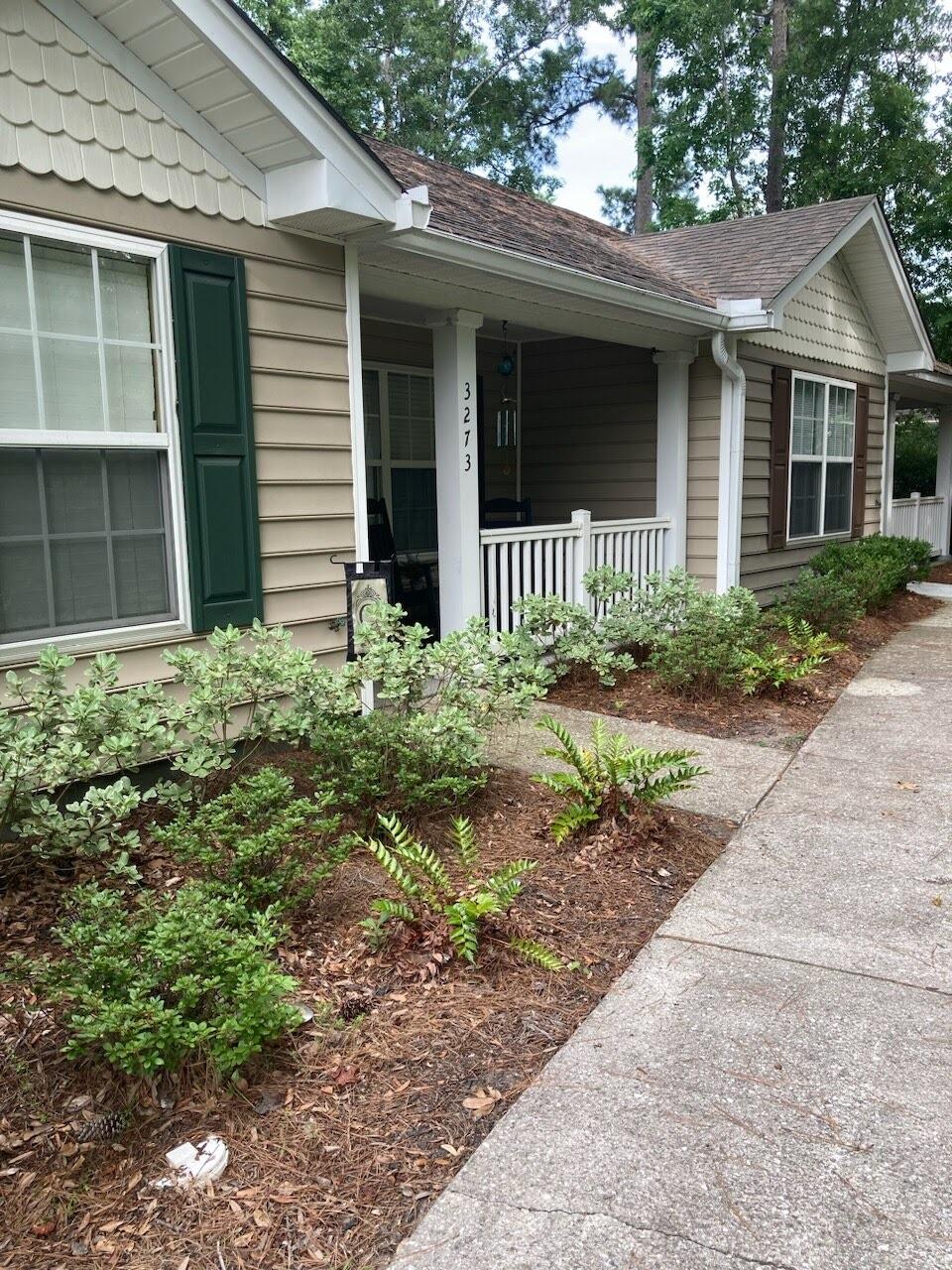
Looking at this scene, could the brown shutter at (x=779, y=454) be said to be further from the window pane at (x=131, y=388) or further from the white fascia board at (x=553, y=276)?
the window pane at (x=131, y=388)

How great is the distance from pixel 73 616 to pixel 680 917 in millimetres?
2631

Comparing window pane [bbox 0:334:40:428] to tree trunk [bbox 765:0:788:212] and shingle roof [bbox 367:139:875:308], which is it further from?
tree trunk [bbox 765:0:788:212]

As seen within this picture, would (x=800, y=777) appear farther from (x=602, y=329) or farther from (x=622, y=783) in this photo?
(x=602, y=329)

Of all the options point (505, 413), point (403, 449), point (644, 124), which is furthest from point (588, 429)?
point (644, 124)

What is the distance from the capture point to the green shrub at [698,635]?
618 cm

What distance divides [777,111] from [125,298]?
19.6 m

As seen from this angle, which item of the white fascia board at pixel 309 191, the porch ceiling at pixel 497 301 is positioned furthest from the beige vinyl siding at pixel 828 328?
the white fascia board at pixel 309 191

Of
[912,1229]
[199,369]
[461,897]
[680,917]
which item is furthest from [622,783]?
[199,369]

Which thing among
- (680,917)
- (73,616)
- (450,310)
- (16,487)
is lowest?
(680,917)

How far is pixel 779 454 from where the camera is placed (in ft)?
29.9

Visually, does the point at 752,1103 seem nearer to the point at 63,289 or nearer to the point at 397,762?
the point at 397,762

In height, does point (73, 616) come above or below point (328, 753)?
above

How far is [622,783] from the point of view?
407 cm

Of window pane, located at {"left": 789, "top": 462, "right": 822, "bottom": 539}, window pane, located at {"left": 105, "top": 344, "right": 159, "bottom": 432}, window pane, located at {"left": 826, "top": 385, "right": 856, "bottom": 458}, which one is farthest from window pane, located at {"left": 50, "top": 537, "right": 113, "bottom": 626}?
window pane, located at {"left": 826, "top": 385, "right": 856, "bottom": 458}
